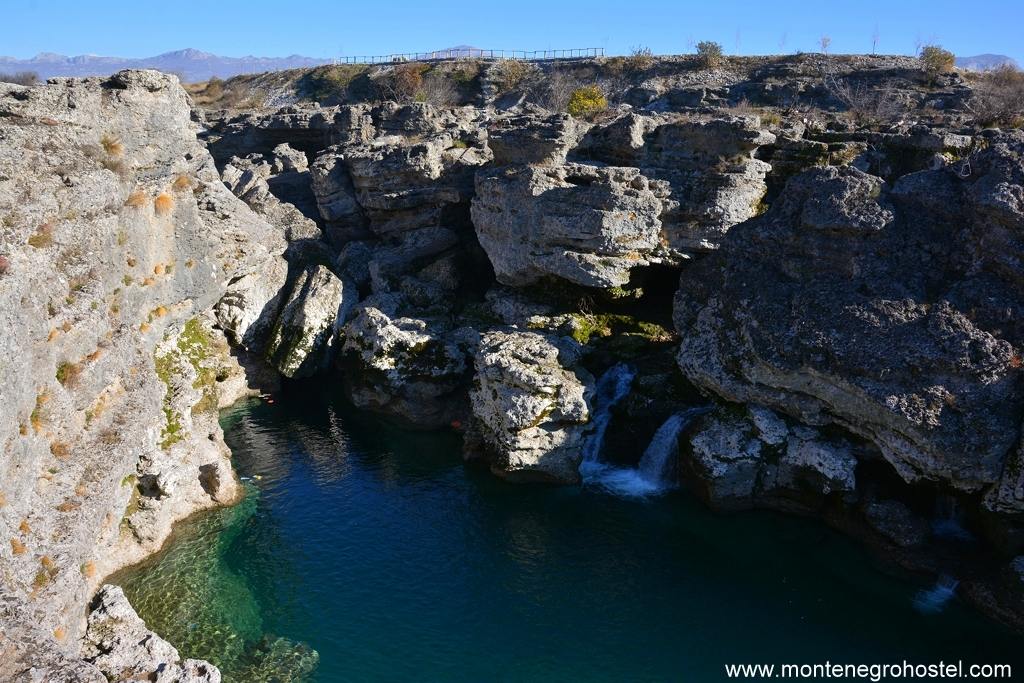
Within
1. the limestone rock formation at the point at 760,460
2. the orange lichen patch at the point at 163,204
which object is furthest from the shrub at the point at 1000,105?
the orange lichen patch at the point at 163,204

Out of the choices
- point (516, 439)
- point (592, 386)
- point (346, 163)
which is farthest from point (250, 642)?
point (346, 163)

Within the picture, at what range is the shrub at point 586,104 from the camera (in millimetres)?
42303

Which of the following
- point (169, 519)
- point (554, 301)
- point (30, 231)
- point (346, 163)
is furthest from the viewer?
point (346, 163)

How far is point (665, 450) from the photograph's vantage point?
976 inches

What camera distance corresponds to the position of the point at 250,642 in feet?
58.1

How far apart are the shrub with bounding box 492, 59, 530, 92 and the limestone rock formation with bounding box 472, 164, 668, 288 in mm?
46133

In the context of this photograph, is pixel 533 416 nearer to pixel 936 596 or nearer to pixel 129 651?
pixel 936 596

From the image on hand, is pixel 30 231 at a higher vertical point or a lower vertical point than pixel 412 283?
higher

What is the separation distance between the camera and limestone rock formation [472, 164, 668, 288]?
2803 cm

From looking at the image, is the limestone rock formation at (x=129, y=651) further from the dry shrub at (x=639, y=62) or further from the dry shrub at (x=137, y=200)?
the dry shrub at (x=639, y=62)

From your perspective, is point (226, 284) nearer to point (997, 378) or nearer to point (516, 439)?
point (516, 439)

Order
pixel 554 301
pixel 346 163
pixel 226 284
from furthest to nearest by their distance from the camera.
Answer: pixel 346 163 < pixel 554 301 < pixel 226 284

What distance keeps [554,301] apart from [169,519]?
53.8 feet

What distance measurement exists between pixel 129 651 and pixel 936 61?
59.3 metres
